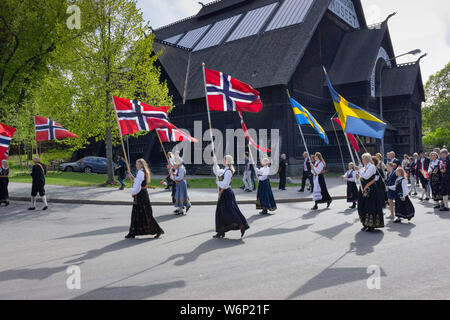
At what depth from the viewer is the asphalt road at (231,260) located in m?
4.46

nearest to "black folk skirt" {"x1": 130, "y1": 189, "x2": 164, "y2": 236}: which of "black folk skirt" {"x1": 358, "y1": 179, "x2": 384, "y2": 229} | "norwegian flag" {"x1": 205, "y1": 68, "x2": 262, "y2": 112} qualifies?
"norwegian flag" {"x1": 205, "y1": 68, "x2": 262, "y2": 112}

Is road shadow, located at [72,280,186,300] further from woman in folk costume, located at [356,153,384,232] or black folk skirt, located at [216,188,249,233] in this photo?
woman in folk costume, located at [356,153,384,232]

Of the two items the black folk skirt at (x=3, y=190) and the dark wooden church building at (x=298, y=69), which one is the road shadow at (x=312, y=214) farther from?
the dark wooden church building at (x=298, y=69)

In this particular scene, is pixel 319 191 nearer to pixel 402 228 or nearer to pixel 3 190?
pixel 402 228

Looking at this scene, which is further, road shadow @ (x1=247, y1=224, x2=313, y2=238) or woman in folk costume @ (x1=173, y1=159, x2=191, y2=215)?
woman in folk costume @ (x1=173, y1=159, x2=191, y2=215)

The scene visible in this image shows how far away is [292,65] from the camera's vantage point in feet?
86.2

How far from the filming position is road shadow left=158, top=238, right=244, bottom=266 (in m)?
5.95

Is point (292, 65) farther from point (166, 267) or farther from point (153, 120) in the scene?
point (166, 267)

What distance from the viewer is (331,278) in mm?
4898

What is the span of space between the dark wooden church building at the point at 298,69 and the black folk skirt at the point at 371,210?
1750 cm

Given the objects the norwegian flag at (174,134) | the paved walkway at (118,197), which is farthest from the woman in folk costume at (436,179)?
the norwegian flag at (174,134)

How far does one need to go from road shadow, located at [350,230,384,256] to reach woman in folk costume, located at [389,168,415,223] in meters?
1.47
